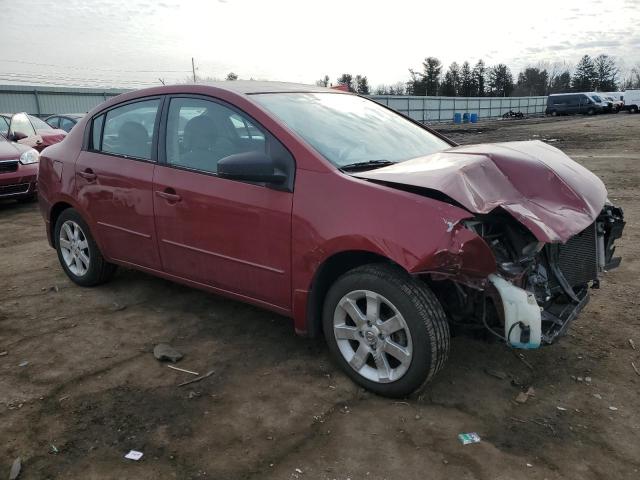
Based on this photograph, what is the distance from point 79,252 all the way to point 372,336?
9.94 feet

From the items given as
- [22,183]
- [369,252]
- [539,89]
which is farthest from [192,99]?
[539,89]

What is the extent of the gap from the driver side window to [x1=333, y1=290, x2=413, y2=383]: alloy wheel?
1.12m

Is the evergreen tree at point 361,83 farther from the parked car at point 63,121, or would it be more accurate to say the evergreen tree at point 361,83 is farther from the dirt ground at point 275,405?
the dirt ground at point 275,405

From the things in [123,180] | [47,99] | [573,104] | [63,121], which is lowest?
[123,180]

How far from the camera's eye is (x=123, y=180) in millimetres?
3992

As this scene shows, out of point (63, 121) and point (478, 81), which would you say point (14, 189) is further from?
point (478, 81)

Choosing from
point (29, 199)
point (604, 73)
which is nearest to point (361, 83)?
point (604, 73)

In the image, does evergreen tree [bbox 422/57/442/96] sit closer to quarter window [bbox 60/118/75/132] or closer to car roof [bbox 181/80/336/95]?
quarter window [bbox 60/118/75/132]

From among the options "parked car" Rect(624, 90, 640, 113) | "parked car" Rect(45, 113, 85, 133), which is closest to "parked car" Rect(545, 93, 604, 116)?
"parked car" Rect(624, 90, 640, 113)

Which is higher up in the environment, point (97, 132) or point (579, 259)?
point (97, 132)

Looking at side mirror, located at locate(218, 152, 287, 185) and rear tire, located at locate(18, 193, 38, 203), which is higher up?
side mirror, located at locate(218, 152, 287, 185)

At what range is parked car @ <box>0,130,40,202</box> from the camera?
332 inches

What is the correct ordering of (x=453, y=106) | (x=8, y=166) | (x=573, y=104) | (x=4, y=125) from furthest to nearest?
(x=453, y=106)
(x=573, y=104)
(x=4, y=125)
(x=8, y=166)

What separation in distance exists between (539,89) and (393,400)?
89.2m
